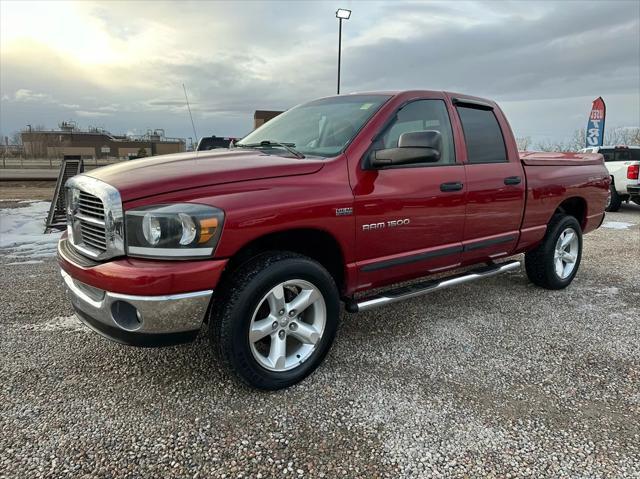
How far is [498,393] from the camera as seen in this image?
9.35 feet

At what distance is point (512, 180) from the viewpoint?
4.08 metres

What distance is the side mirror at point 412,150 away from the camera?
293cm

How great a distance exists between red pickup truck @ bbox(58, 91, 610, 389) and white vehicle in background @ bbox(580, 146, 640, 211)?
845 cm

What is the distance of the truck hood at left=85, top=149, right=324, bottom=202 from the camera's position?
2.42 meters

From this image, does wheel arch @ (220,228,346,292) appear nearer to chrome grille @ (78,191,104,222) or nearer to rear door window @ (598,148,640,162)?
chrome grille @ (78,191,104,222)

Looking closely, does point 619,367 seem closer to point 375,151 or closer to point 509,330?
point 509,330

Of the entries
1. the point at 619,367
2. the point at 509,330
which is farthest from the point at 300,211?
the point at 619,367

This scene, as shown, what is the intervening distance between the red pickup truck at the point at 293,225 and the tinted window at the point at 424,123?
0.01m

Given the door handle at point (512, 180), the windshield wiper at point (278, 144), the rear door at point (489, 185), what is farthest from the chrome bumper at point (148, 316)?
the door handle at point (512, 180)

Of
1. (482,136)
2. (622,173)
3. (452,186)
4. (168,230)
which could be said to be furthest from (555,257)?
(622,173)

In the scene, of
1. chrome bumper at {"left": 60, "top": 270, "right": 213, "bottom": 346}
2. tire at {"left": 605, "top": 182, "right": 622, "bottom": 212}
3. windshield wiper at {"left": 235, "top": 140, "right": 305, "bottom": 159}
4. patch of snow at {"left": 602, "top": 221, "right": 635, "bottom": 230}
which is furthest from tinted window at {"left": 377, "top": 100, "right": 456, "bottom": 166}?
tire at {"left": 605, "top": 182, "right": 622, "bottom": 212}

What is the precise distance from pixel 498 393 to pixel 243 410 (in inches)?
61.0

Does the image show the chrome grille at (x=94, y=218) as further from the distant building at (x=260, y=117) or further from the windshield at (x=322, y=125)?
the distant building at (x=260, y=117)

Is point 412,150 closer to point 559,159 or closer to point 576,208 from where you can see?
point 559,159
